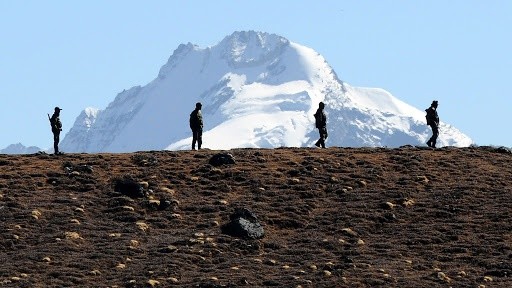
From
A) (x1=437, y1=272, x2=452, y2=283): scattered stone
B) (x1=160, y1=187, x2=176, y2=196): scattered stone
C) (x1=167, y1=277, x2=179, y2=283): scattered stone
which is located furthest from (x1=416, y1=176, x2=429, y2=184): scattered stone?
(x1=167, y1=277, x2=179, y2=283): scattered stone

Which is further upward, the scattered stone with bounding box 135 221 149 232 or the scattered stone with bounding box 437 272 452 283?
the scattered stone with bounding box 135 221 149 232

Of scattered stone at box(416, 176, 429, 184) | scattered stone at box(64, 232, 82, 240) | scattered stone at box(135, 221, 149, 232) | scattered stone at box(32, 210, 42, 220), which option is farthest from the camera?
scattered stone at box(416, 176, 429, 184)

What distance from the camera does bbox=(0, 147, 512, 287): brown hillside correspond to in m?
52.7

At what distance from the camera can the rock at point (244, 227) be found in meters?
57.4

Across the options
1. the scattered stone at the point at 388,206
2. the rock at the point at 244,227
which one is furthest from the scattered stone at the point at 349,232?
the scattered stone at the point at 388,206

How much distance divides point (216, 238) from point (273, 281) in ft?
19.8

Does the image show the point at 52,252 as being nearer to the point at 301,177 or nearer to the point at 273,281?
the point at 273,281

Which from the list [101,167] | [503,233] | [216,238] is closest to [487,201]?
[503,233]

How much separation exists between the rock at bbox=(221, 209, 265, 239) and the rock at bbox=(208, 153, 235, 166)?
8.68m

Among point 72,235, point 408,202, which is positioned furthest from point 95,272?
point 408,202

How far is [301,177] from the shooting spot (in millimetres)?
65750

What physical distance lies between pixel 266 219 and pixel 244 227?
7.58 ft

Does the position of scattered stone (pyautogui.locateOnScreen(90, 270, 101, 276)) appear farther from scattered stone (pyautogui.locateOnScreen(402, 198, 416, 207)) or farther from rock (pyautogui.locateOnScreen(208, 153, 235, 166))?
scattered stone (pyautogui.locateOnScreen(402, 198, 416, 207))

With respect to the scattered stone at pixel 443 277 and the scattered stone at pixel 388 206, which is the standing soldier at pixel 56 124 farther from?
the scattered stone at pixel 443 277
